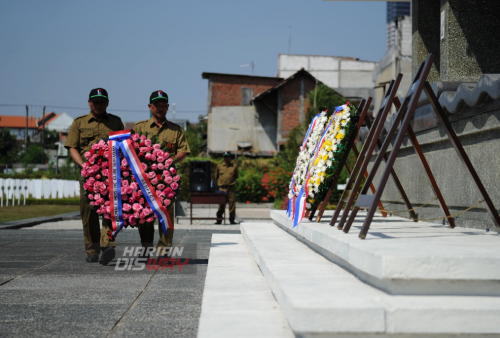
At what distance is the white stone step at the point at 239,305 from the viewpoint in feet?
10.4

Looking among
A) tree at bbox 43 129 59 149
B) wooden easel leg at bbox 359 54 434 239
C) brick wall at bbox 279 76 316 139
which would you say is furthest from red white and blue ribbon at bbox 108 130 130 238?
tree at bbox 43 129 59 149

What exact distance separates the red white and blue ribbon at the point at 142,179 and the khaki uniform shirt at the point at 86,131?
95 centimetres

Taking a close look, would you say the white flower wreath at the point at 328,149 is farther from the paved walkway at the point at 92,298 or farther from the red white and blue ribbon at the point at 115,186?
the red white and blue ribbon at the point at 115,186

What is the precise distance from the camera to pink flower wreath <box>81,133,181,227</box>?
6.45 m

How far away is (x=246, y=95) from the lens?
162 ft

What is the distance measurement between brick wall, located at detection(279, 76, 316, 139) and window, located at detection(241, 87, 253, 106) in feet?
16.8

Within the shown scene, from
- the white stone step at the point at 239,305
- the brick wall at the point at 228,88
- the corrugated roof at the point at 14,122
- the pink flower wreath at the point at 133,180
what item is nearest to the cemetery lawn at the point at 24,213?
the pink flower wreath at the point at 133,180

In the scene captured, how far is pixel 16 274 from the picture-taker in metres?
6.08

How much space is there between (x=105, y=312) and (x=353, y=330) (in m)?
2.09

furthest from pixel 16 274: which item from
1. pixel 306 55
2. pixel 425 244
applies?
pixel 306 55

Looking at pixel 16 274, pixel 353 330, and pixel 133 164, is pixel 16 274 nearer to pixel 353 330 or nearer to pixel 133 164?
pixel 133 164

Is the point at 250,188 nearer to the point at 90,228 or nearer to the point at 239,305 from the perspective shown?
the point at 90,228

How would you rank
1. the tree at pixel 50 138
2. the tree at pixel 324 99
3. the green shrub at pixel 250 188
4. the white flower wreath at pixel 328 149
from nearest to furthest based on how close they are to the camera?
the white flower wreath at pixel 328 149, the green shrub at pixel 250 188, the tree at pixel 324 99, the tree at pixel 50 138

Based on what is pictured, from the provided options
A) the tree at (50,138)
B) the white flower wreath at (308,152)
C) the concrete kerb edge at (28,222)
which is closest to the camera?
the white flower wreath at (308,152)
